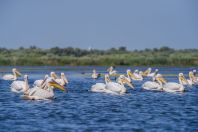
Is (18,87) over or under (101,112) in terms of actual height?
over

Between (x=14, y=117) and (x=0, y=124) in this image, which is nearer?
(x=0, y=124)

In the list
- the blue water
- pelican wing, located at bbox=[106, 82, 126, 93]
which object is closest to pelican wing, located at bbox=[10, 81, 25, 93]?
the blue water

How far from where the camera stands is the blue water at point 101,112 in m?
16.7

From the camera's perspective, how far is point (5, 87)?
30703mm

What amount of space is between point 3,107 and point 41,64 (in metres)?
40.7

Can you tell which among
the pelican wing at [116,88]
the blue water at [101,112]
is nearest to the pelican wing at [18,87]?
the blue water at [101,112]

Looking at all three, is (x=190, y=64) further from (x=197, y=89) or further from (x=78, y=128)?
(x=78, y=128)

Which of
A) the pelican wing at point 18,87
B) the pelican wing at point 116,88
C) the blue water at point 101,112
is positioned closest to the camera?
the blue water at point 101,112

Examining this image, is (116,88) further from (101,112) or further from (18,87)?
(101,112)

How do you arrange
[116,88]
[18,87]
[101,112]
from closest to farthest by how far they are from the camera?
[101,112]
[116,88]
[18,87]

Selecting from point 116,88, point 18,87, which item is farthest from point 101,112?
point 18,87

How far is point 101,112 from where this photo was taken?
1970 centimetres

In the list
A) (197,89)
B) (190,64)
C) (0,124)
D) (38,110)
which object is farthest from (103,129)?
(190,64)

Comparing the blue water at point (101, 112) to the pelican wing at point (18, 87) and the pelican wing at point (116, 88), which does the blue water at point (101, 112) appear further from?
the pelican wing at point (18, 87)
